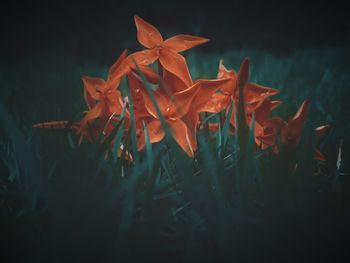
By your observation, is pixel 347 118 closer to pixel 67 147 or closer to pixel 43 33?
pixel 67 147

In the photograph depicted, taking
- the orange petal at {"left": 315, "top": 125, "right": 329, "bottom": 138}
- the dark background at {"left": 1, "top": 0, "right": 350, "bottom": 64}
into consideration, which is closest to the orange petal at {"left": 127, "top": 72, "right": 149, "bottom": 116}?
the orange petal at {"left": 315, "top": 125, "right": 329, "bottom": 138}

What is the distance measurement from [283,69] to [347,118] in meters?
0.81

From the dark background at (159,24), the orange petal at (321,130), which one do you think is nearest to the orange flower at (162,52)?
the orange petal at (321,130)

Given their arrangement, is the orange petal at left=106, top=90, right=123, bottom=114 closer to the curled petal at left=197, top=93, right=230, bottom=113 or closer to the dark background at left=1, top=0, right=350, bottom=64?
the curled petal at left=197, top=93, right=230, bottom=113

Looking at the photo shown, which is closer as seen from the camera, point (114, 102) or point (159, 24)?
point (114, 102)

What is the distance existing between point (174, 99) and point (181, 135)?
3cm

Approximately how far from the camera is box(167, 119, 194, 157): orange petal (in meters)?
0.26

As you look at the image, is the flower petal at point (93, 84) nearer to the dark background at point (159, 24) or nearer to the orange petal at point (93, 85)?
the orange petal at point (93, 85)

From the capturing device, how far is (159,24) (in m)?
1.16

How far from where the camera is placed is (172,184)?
0.89 feet

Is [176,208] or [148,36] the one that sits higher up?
[148,36]

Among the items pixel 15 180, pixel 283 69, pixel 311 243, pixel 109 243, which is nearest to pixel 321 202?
pixel 311 243

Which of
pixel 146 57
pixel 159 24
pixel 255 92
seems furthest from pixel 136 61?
pixel 159 24

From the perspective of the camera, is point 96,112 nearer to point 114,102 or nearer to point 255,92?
point 114,102
